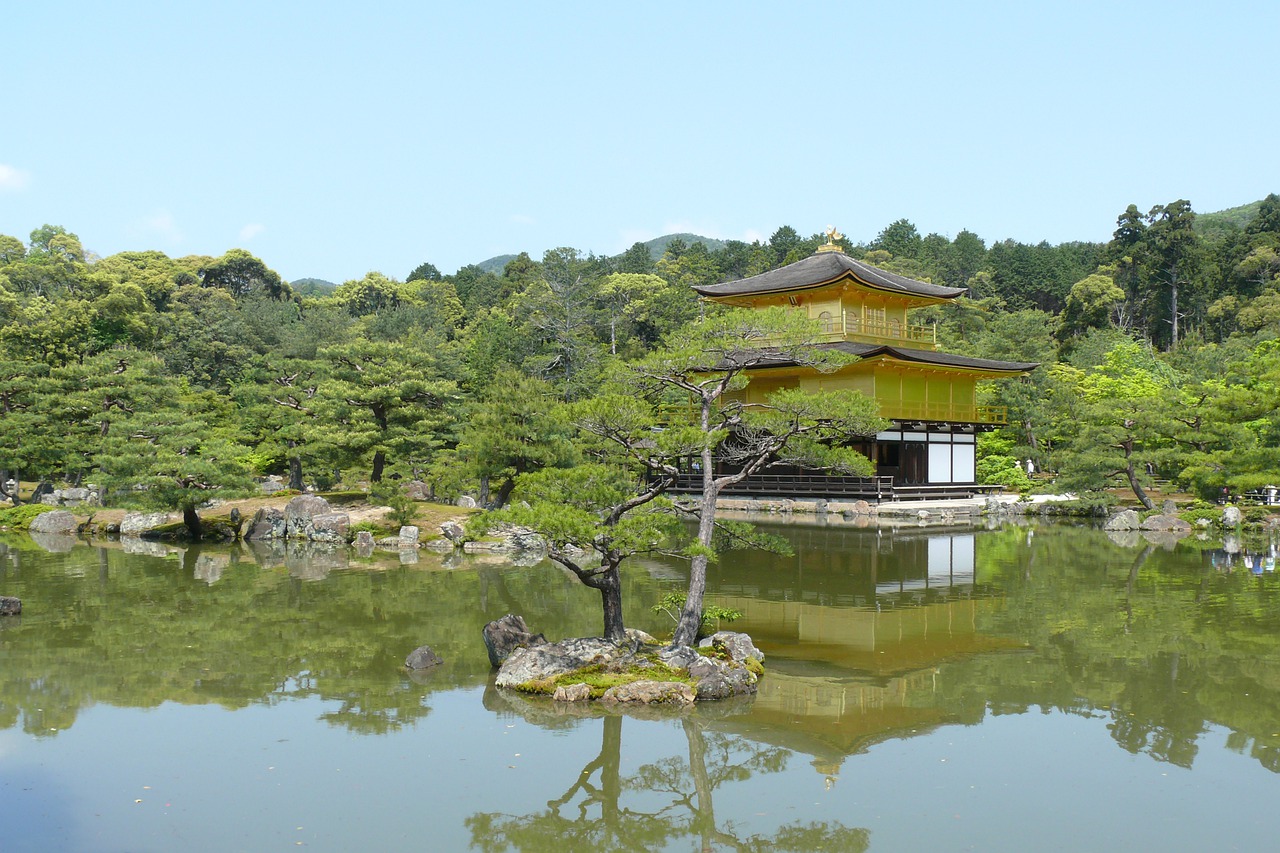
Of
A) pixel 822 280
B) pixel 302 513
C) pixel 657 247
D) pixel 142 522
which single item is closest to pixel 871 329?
pixel 822 280

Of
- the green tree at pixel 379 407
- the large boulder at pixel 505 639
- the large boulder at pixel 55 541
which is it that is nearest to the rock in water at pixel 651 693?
the large boulder at pixel 505 639

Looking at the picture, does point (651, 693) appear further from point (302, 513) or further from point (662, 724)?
point (302, 513)

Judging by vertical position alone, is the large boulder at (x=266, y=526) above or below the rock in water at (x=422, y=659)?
above

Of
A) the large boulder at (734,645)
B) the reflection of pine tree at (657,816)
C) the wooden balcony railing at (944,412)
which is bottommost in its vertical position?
the reflection of pine tree at (657,816)

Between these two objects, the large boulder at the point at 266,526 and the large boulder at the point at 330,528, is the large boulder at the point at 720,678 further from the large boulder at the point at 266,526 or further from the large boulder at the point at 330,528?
the large boulder at the point at 266,526

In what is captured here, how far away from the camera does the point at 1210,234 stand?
65.1 meters

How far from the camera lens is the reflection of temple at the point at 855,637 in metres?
7.73

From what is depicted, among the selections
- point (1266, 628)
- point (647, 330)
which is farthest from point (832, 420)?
point (647, 330)

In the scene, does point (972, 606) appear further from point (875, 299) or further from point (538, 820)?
point (875, 299)

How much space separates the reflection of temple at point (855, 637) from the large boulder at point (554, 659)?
4.58 ft

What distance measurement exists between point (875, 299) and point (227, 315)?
2517 cm

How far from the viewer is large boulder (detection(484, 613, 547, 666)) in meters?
9.49

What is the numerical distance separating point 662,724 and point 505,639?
2.33 metres

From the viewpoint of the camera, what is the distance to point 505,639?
956cm
